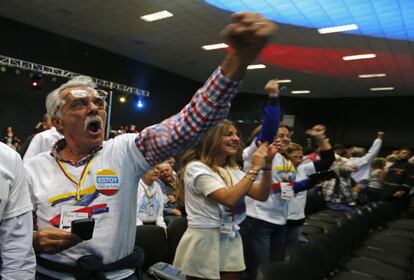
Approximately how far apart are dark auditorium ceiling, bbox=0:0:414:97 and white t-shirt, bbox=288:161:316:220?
196 centimetres

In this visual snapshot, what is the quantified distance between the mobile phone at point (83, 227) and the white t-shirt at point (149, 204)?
2009mm

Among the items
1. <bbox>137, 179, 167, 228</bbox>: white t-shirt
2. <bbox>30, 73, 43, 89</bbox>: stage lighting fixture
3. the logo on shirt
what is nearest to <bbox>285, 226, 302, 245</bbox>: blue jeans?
<bbox>137, 179, 167, 228</bbox>: white t-shirt

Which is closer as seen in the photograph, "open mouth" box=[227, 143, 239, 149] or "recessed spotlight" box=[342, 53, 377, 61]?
"open mouth" box=[227, 143, 239, 149]

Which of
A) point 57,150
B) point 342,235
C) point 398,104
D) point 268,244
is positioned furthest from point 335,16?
point 398,104

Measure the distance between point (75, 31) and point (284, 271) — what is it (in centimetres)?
817

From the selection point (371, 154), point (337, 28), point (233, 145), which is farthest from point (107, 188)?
point (337, 28)

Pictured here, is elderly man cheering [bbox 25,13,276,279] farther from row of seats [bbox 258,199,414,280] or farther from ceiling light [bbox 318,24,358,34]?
ceiling light [bbox 318,24,358,34]

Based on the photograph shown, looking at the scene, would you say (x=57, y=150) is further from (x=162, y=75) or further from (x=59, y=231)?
(x=162, y=75)

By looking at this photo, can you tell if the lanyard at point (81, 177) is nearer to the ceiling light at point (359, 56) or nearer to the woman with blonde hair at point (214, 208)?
the woman with blonde hair at point (214, 208)

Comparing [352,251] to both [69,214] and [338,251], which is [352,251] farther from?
[69,214]

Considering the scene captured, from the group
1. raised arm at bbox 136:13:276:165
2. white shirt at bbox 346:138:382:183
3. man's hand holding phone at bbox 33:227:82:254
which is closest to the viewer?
raised arm at bbox 136:13:276:165

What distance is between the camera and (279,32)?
4402 millimetres

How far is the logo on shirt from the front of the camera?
3.33 ft

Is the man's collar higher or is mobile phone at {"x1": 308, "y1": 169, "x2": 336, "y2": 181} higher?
the man's collar
